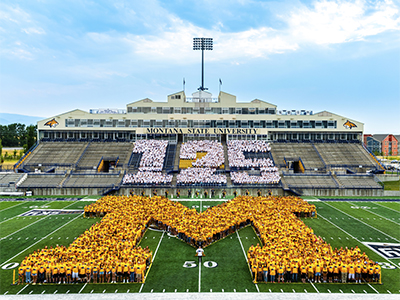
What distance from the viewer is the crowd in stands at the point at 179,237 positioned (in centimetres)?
1299

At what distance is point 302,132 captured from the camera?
158 ft

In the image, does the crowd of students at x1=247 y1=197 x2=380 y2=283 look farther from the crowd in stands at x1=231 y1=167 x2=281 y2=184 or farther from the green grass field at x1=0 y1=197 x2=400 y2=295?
the crowd in stands at x1=231 y1=167 x2=281 y2=184

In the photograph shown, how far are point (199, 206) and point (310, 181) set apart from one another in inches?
643

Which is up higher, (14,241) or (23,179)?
(23,179)

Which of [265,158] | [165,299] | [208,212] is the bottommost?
[165,299]

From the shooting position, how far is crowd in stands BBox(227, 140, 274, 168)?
3969 centimetres

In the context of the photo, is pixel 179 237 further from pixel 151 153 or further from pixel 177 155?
pixel 151 153

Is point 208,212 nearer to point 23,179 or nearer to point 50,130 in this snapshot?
point 23,179

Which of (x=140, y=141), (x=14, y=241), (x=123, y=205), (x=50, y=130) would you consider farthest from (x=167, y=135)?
(x=14, y=241)

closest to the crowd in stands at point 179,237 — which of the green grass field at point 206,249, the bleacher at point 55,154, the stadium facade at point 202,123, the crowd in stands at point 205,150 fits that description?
the green grass field at point 206,249

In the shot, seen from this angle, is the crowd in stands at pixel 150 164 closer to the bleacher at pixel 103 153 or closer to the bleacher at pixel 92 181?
the bleacher at pixel 92 181

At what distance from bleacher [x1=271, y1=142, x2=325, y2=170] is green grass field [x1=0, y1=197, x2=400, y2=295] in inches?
476

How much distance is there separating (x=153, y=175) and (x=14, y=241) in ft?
62.6

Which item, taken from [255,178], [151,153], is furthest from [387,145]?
[151,153]
